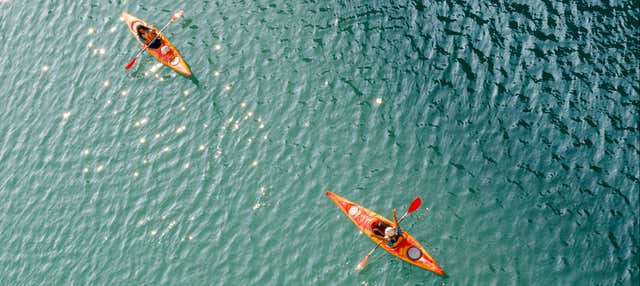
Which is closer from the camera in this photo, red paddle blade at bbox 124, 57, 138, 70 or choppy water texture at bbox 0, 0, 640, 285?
choppy water texture at bbox 0, 0, 640, 285

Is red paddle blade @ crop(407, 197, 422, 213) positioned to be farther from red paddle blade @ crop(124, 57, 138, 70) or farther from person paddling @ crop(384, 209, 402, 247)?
red paddle blade @ crop(124, 57, 138, 70)

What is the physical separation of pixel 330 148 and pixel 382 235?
6.30 meters

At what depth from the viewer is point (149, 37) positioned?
40.9m

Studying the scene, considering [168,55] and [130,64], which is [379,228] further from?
[130,64]

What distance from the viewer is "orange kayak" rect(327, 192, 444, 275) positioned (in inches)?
1152

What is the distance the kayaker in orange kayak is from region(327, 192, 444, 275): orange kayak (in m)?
17.1

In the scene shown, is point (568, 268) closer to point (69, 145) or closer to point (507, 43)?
point (507, 43)

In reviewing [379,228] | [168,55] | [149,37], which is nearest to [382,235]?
[379,228]

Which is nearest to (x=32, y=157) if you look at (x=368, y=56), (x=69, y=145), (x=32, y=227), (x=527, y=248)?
(x=69, y=145)

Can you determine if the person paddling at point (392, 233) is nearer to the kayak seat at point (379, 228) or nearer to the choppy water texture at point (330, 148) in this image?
the kayak seat at point (379, 228)

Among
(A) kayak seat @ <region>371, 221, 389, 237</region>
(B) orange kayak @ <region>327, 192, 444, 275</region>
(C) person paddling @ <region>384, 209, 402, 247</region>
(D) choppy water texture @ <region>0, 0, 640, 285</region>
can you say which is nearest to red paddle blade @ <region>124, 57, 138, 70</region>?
(D) choppy water texture @ <region>0, 0, 640, 285</region>

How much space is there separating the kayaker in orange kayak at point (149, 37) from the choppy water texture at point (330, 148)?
110 cm

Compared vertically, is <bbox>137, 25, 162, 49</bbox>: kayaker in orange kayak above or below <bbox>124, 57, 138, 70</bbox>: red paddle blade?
above

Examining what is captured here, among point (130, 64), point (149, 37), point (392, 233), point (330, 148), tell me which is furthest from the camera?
point (149, 37)
